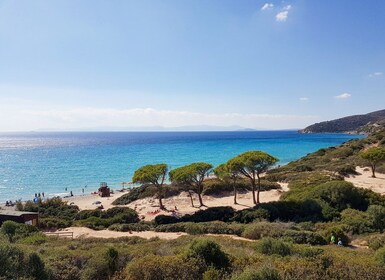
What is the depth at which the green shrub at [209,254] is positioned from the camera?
27.5ft

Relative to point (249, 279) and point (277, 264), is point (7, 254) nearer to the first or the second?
point (249, 279)

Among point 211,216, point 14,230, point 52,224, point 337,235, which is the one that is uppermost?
point 14,230

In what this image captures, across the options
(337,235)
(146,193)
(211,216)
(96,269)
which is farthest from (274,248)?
(146,193)

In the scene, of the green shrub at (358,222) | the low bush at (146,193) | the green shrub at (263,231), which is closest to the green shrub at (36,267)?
the green shrub at (263,231)

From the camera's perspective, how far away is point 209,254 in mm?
8539

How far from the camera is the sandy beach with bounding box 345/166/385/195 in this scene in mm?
28266

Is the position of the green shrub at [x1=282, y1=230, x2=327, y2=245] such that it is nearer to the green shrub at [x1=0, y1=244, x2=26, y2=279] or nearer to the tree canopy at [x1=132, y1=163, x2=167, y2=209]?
the green shrub at [x1=0, y1=244, x2=26, y2=279]

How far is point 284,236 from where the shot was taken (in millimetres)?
15141

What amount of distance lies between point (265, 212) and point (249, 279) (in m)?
15.8

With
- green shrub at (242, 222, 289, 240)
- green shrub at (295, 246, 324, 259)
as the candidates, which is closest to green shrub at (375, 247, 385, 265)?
green shrub at (295, 246, 324, 259)

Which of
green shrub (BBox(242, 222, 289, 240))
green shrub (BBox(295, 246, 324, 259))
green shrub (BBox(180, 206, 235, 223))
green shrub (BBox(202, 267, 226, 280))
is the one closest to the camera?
green shrub (BBox(202, 267, 226, 280))

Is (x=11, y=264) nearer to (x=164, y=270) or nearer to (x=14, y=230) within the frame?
(x=164, y=270)

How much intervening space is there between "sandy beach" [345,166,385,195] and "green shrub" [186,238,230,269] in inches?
915

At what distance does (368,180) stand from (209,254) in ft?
96.3
